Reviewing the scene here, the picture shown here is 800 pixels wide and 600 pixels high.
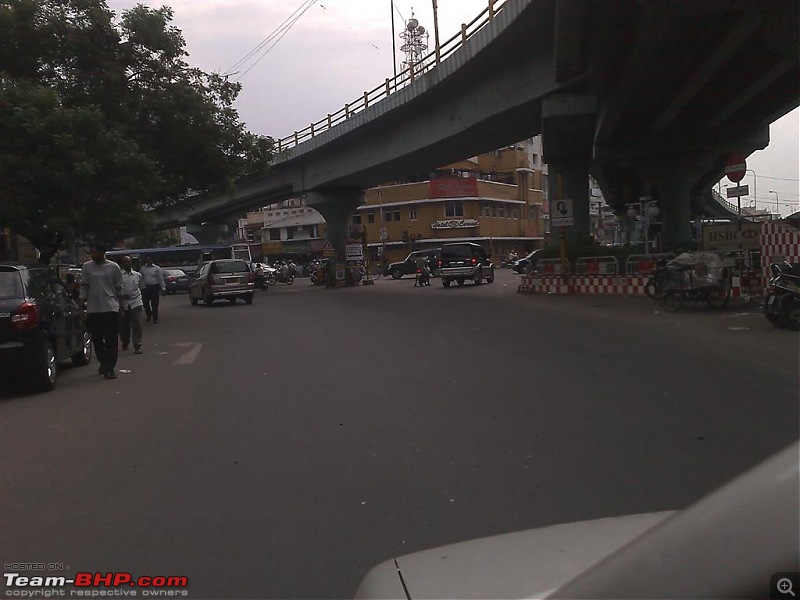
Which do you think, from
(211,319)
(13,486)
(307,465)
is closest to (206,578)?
(307,465)

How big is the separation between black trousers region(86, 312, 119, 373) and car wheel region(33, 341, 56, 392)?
2.19ft

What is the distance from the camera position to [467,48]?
70.2 feet

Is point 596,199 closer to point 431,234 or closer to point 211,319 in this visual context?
point 431,234

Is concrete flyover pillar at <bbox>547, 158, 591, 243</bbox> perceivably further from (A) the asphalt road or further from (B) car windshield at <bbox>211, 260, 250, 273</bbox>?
(A) the asphalt road

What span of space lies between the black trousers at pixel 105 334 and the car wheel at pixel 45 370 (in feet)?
2.19

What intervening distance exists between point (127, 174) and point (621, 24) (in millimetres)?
11822

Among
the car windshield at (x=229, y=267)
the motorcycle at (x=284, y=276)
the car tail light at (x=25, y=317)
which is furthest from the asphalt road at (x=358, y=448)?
the motorcycle at (x=284, y=276)

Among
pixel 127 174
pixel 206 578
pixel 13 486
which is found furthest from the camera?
pixel 127 174

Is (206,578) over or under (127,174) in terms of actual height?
under

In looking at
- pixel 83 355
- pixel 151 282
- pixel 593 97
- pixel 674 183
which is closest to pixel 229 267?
pixel 151 282

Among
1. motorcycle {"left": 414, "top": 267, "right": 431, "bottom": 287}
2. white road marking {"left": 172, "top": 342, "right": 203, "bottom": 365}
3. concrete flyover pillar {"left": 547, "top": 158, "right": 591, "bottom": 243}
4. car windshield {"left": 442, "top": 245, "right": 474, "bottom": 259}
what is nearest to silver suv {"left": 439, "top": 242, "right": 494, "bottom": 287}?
car windshield {"left": 442, "top": 245, "right": 474, "bottom": 259}

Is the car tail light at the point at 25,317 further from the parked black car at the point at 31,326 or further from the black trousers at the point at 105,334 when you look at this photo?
the black trousers at the point at 105,334

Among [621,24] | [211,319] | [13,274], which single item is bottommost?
[211,319]

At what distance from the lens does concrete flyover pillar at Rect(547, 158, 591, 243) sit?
2683 centimetres
